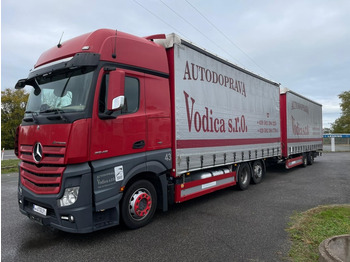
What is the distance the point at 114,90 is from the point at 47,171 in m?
1.56

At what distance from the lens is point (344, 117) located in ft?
172

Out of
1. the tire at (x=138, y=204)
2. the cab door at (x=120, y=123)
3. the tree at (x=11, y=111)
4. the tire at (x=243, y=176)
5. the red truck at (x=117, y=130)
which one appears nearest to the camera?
the red truck at (x=117, y=130)

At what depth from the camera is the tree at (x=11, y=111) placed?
35469 mm

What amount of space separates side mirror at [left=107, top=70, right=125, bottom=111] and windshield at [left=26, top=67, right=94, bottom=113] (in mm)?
333

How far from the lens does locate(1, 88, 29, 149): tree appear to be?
35.5 meters

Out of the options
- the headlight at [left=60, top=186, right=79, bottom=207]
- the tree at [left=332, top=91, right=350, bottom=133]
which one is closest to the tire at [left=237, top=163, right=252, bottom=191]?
the headlight at [left=60, top=186, right=79, bottom=207]

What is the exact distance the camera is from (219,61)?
6492mm

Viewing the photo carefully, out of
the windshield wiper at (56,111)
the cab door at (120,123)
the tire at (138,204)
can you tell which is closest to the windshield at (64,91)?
the windshield wiper at (56,111)

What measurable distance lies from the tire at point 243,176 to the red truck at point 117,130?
1178mm

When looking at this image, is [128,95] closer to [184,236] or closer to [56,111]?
[56,111]

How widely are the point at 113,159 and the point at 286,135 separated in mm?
8685

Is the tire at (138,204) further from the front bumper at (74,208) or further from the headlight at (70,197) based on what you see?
the headlight at (70,197)

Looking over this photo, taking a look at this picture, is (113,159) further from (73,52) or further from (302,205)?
(302,205)

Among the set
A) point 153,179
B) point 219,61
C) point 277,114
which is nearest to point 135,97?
point 153,179
